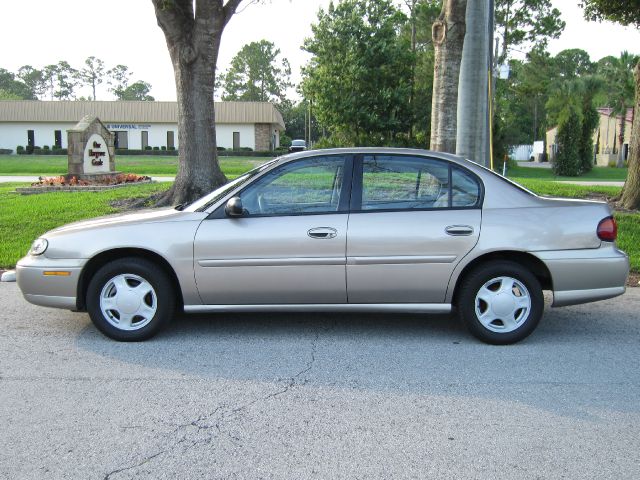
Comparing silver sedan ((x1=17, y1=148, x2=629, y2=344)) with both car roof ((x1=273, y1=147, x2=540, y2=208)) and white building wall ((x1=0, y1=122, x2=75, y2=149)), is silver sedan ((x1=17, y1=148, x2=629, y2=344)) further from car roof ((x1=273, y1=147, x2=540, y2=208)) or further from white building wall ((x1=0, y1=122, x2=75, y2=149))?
white building wall ((x1=0, y1=122, x2=75, y2=149))

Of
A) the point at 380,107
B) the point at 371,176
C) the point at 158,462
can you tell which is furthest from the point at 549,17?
the point at 158,462

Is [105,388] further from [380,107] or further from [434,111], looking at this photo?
[380,107]

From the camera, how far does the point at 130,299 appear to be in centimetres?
532

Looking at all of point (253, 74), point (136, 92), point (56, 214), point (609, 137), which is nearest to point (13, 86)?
point (136, 92)

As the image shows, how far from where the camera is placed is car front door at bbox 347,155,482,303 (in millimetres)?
5215

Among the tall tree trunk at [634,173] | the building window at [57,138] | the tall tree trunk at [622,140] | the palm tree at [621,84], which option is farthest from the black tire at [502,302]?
the building window at [57,138]

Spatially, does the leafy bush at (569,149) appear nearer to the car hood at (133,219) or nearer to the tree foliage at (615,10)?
the tree foliage at (615,10)

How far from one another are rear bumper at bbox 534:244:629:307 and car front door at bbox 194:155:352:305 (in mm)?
1691

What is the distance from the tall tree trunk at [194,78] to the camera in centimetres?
1197

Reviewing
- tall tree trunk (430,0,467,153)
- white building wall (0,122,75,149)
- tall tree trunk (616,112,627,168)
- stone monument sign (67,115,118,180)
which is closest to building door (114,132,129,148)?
white building wall (0,122,75,149)

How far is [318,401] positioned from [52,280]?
260 cm

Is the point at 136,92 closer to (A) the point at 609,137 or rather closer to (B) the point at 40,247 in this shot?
(A) the point at 609,137

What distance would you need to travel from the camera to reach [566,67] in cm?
8531

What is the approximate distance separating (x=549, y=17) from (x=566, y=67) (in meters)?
45.1
